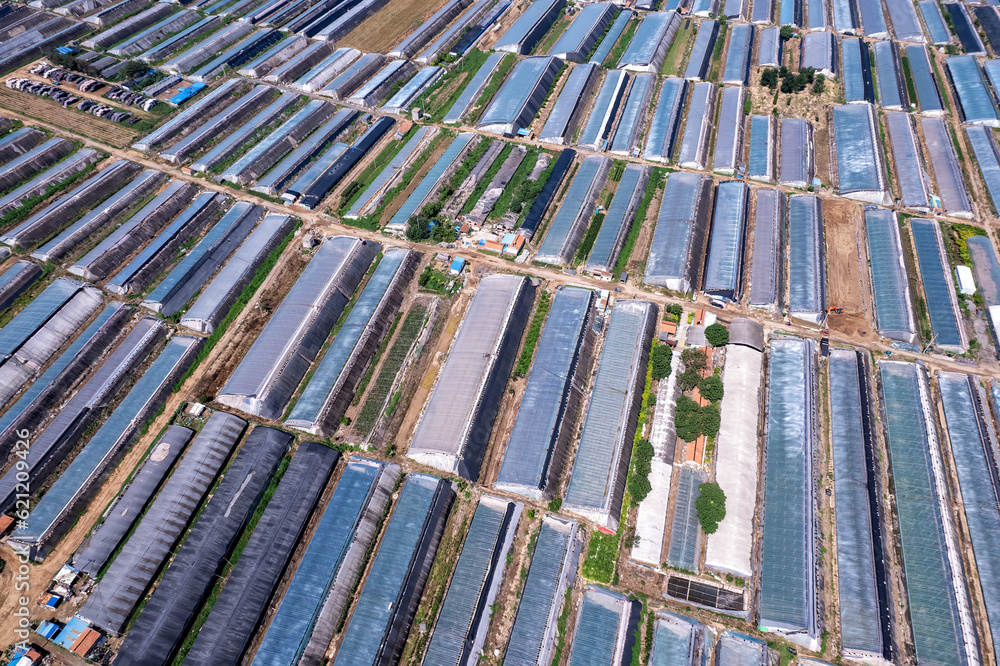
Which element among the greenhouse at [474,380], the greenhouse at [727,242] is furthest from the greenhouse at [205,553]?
the greenhouse at [727,242]

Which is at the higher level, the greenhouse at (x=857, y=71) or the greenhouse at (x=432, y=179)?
the greenhouse at (x=857, y=71)

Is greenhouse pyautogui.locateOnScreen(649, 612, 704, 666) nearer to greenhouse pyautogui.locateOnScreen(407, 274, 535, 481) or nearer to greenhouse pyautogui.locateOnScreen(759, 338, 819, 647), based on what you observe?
greenhouse pyautogui.locateOnScreen(759, 338, 819, 647)

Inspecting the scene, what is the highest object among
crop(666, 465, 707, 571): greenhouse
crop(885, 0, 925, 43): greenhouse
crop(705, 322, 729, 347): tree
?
crop(885, 0, 925, 43): greenhouse

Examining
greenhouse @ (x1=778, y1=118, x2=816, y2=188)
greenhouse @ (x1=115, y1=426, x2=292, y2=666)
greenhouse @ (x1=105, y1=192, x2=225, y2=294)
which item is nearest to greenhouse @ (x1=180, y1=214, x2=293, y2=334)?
greenhouse @ (x1=105, y1=192, x2=225, y2=294)

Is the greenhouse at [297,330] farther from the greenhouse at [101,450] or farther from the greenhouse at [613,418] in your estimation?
the greenhouse at [613,418]

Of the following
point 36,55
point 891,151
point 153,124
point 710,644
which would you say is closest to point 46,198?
point 153,124

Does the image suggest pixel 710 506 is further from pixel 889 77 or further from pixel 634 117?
pixel 889 77

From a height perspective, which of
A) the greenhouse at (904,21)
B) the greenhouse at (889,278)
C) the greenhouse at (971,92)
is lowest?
the greenhouse at (889,278)

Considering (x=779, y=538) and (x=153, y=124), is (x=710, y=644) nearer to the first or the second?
(x=779, y=538)
